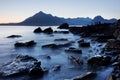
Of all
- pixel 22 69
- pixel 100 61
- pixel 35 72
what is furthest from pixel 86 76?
pixel 22 69

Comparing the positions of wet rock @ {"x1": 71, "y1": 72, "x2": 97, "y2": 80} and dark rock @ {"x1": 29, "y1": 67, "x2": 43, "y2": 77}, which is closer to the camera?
wet rock @ {"x1": 71, "y1": 72, "x2": 97, "y2": 80}

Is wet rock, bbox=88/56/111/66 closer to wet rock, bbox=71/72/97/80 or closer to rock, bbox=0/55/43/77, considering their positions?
wet rock, bbox=71/72/97/80

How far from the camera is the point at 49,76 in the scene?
100.0ft

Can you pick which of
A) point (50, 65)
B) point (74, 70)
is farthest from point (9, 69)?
point (74, 70)

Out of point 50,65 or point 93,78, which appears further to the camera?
point 50,65

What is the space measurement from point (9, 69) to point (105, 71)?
14121mm

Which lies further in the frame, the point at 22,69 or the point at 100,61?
the point at 100,61

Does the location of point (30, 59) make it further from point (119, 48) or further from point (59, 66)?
point (119, 48)

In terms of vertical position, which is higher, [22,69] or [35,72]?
[22,69]

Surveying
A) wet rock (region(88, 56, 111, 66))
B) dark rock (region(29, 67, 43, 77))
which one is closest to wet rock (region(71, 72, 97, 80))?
dark rock (region(29, 67, 43, 77))

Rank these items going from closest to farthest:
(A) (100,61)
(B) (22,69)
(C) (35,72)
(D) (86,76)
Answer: (D) (86,76) < (C) (35,72) < (B) (22,69) < (A) (100,61)

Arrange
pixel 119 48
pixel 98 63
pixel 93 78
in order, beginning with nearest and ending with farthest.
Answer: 1. pixel 93 78
2. pixel 98 63
3. pixel 119 48

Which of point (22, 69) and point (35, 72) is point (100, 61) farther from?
point (22, 69)

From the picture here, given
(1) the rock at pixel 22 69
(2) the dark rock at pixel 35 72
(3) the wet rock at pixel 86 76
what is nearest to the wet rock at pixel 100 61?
(3) the wet rock at pixel 86 76
